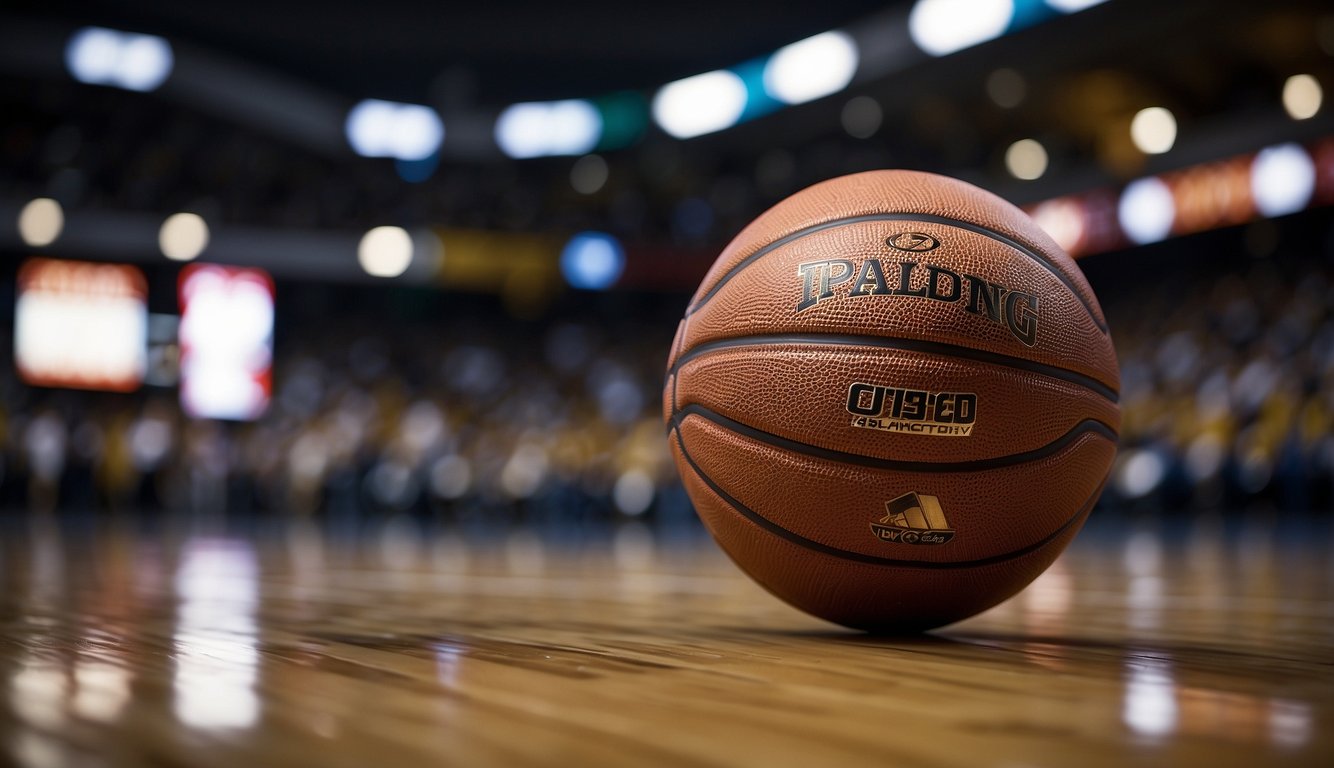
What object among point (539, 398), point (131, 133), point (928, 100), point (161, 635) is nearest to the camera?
point (161, 635)

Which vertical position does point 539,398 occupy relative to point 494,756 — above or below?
above

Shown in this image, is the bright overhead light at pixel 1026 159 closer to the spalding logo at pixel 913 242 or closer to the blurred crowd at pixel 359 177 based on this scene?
the blurred crowd at pixel 359 177

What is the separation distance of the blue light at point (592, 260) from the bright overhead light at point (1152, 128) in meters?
5.74

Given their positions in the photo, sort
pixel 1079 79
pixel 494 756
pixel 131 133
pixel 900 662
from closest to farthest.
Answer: pixel 494 756 → pixel 900 662 → pixel 1079 79 → pixel 131 133

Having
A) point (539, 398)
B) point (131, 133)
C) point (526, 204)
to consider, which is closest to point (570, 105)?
point (526, 204)

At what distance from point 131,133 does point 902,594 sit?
15.3m

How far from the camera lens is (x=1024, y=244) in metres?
1.52

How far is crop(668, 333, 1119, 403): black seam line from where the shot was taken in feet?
4.57

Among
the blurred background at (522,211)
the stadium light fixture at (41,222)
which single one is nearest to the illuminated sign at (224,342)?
the blurred background at (522,211)

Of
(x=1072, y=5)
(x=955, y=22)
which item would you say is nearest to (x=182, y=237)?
(x=955, y=22)

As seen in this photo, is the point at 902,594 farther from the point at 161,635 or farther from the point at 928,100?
the point at 928,100

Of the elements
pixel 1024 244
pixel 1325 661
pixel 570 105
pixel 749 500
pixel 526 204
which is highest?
pixel 570 105

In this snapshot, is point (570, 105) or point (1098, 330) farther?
point (570, 105)

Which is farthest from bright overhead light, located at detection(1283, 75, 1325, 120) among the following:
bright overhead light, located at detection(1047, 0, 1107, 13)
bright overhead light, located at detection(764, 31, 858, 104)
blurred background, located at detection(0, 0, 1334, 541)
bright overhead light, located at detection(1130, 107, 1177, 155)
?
bright overhead light, located at detection(764, 31, 858, 104)
